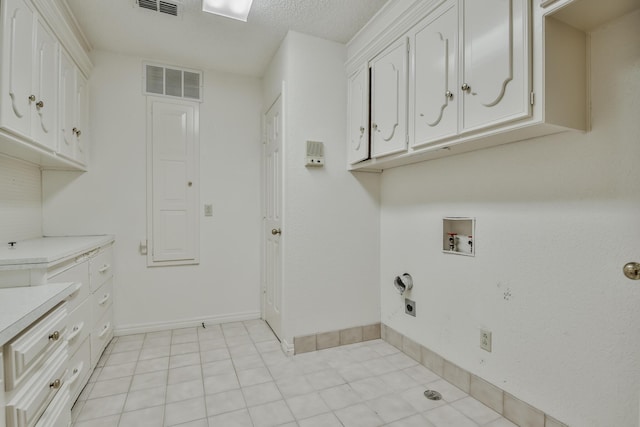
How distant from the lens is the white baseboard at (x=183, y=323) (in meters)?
2.79

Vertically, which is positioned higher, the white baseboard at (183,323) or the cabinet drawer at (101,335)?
the cabinet drawer at (101,335)

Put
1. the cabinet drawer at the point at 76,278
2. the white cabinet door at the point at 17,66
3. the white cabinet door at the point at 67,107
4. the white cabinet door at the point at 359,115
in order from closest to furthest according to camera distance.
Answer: the white cabinet door at the point at 17,66 < the cabinet drawer at the point at 76,278 < the white cabinet door at the point at 67,107 < the white cabinet door at the point at 359,115

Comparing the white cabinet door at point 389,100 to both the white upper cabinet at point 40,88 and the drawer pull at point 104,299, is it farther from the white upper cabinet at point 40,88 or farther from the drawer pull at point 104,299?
the drawer pull at point 104,299

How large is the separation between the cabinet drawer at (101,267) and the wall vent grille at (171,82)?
147 centimetres

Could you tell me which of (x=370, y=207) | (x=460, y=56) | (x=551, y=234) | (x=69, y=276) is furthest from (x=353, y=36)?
(x=69, y=276)

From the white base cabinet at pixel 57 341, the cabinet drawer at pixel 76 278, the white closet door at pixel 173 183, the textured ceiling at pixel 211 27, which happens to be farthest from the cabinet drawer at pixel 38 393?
the textured ceiling at pixel 211 27

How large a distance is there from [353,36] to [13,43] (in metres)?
2.09

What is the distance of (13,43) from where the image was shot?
1515mm

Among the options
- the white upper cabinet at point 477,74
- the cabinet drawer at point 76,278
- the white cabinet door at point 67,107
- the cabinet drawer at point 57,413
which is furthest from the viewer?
the white cabinet door at point 67,107

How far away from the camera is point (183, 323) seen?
297 cm

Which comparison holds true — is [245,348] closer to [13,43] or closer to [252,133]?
[252,133]

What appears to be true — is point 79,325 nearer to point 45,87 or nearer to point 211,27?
point 45,87

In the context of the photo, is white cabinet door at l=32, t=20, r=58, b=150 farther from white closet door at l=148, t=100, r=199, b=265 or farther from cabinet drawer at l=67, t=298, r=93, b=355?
cabinet drawer at l=67, t=298, r=93, b=355

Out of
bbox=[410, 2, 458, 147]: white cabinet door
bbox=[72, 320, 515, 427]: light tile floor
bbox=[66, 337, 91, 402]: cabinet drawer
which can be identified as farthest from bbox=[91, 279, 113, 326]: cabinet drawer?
bbox=[410, 2, 458, 147]: white cabinet door
